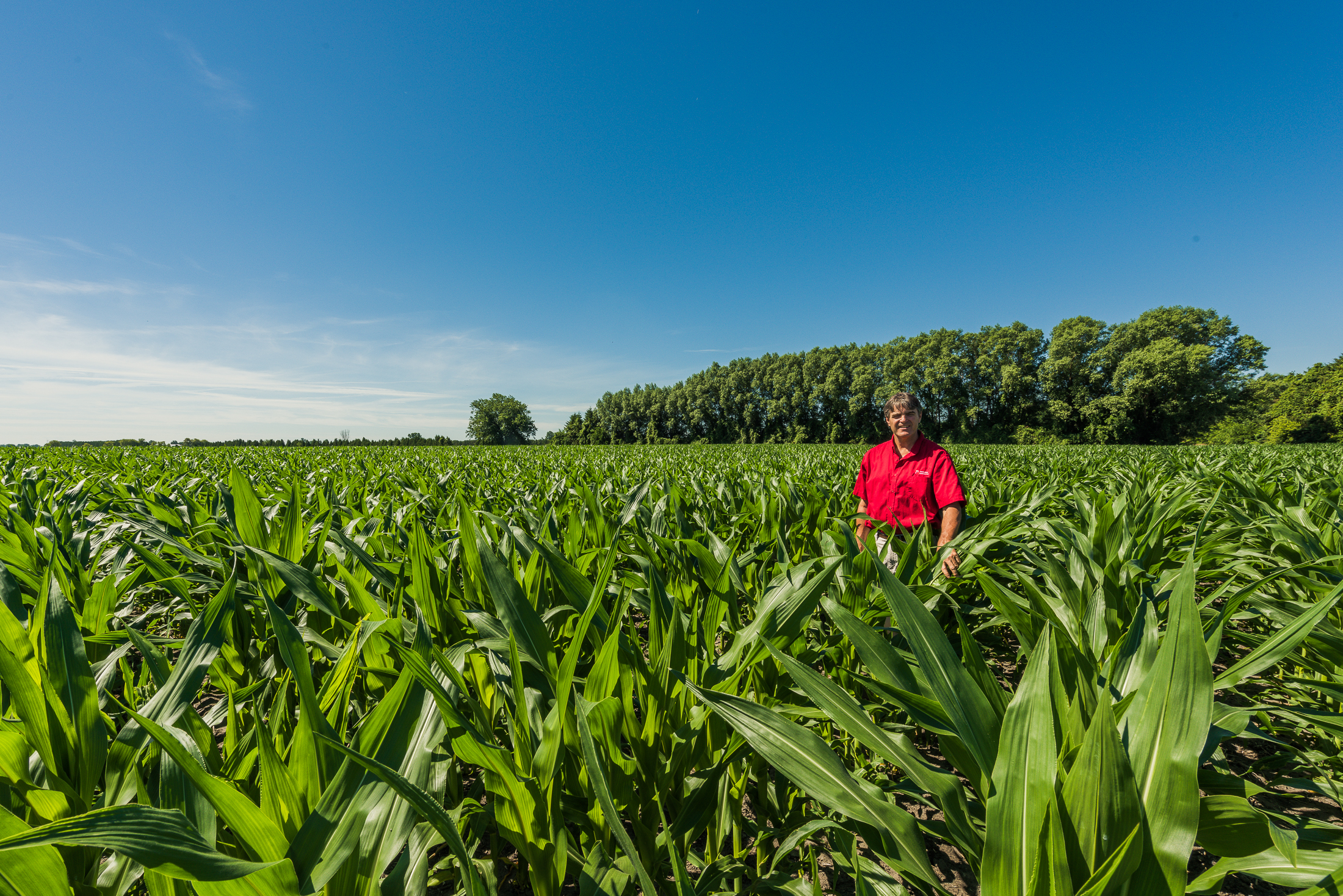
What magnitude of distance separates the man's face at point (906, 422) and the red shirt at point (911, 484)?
3.4 inches

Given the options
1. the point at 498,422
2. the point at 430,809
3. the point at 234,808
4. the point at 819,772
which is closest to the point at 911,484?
the point at 819,772

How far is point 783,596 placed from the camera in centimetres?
150

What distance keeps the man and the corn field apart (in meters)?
0.55

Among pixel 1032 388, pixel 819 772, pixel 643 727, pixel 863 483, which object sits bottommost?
pixel 643 727

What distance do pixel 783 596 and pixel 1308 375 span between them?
70.1m

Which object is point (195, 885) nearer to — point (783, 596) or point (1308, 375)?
point (783, 596)

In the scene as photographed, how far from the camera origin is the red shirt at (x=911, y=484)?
10.2 feet

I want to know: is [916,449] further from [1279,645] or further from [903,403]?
[1279,645]

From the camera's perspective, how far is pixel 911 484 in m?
3.28

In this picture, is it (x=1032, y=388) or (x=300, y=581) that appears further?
(x=1032, y=388)

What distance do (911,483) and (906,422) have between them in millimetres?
410

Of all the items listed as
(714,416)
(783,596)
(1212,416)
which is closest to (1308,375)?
(1212,416)

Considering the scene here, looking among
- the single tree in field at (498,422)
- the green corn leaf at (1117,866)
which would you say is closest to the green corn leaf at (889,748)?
the green corn leaf at (1117,866)

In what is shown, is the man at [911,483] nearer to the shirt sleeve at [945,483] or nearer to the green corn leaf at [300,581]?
the shirt sleeve at [945,483]
